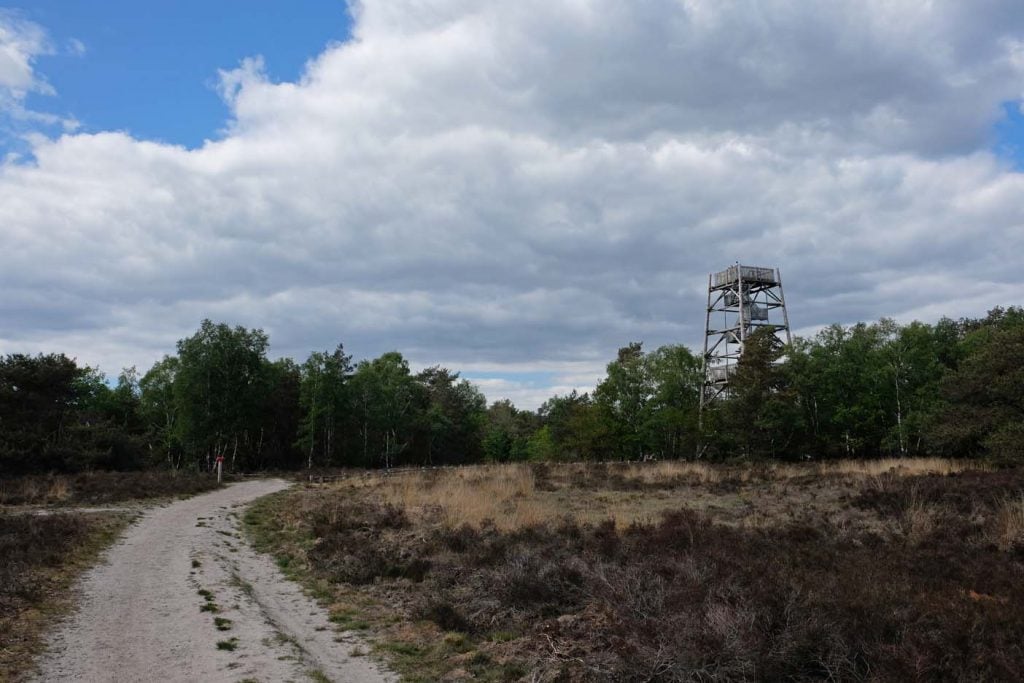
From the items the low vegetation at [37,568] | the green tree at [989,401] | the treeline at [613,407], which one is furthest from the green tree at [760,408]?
the low vegetation at [37,568]

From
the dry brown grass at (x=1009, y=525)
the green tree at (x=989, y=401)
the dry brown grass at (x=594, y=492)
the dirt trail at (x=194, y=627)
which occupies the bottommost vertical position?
the dirt trail at (x=194, y=627)

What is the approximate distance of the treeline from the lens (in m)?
30.6

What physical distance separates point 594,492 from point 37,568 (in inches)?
669

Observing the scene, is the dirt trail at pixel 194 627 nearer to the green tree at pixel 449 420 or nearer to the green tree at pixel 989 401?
the green tree at pixel 989 401

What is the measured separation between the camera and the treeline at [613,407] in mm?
30562

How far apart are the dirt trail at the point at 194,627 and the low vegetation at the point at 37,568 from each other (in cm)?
30

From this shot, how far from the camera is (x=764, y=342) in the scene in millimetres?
46000

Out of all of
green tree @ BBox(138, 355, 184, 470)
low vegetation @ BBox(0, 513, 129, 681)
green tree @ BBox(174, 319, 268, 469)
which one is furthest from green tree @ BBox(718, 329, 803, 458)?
green tree @ BBox(138, 355, 184, 470)


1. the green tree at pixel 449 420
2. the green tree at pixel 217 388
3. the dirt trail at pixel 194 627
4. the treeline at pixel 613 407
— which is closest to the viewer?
the dirt trail at pixel 194 627

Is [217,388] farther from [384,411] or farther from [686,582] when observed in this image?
[686,582]

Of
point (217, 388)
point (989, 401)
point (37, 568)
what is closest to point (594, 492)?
point (37, 568)

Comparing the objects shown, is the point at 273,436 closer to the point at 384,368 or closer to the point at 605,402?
the point at 384,368

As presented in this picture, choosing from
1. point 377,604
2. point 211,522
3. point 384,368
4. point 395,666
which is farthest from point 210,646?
point 384,368

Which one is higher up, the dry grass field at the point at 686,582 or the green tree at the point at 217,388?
the green tree at the point at 217,388
